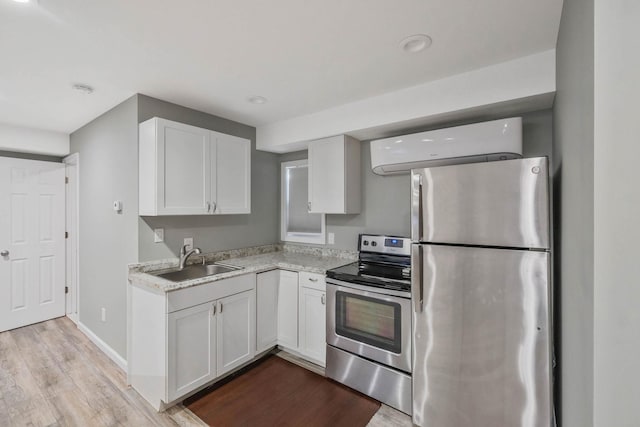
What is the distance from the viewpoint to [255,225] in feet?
11.4

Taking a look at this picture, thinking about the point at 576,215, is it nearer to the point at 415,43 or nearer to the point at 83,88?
the point at 415,43

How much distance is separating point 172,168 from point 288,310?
1630 mm

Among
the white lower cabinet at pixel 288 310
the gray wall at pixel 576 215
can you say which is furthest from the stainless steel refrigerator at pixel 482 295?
the white lower cabinet at pixel 288 310

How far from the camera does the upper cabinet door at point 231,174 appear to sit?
8.99ft

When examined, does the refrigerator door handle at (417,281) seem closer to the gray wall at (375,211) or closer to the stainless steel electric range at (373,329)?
the stainless steel electric range at (373,329)

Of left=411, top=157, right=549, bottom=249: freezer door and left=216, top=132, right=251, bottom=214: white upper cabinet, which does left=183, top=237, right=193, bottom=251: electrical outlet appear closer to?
left=216, top=132, right=251, bottom=214: white upper cabinet

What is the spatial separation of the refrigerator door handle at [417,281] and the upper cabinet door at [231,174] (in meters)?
1.81

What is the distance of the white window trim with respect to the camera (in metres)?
3.37

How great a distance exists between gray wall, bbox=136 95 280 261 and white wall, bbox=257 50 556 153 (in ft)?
Result: 2.32

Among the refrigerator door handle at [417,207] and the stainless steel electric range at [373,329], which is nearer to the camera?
the refrigerator door handle at [417,207]

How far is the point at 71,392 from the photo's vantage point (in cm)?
226

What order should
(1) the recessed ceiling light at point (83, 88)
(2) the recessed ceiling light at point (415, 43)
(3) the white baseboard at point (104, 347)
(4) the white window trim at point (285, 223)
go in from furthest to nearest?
(4) the white window trim at point (285, 223), (3) the white baseboard at point (104, 347), (1) the recessed ceiling light at point (83, 88), (2) the recessed ceiling light at point (415, 43)

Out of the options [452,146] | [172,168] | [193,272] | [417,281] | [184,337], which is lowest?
[184,337]
